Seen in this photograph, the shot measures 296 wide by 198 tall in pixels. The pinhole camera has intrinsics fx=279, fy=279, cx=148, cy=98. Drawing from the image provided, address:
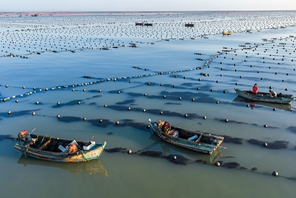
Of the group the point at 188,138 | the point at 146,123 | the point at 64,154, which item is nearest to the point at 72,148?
the point at 64,154

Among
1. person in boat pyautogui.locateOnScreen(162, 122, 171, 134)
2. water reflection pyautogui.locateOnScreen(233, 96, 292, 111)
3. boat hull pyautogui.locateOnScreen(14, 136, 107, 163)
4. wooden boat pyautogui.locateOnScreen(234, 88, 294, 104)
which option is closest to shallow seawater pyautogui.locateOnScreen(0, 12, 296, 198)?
water reflection pyautogui.locateOnScreen(233, 96, 292, 111)

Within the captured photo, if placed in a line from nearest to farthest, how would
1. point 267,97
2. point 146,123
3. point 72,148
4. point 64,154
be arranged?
point 64,154 < point 72,148 < point 146,123 < point 267,97

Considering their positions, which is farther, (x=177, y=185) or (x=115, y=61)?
(x=115, y=61)

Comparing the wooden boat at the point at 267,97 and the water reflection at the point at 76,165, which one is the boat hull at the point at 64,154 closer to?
the water reflection at the point at 76,165

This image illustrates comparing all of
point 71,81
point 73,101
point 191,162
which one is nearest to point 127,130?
point 191,162

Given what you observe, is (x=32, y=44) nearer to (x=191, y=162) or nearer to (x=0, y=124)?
(x=0, y=124)

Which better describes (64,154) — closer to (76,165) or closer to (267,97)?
(76,165)

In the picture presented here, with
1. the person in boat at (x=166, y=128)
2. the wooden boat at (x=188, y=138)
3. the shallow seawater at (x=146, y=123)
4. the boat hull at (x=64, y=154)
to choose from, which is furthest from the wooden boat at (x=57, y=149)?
the person in boat at (x=166, y=128)
